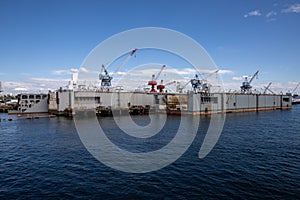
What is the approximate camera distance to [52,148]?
23.1 metres

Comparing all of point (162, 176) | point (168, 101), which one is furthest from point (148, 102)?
point (162, 176)

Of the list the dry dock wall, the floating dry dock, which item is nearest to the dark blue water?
the floating dry dock

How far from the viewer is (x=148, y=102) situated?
8012 cm

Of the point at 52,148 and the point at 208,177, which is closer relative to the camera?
the point at 208,177

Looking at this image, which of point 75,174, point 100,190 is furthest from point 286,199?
point 75,174

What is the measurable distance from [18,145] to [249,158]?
2553cm

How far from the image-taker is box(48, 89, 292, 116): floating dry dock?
61.7m

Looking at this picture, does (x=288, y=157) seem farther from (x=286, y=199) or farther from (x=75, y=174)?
(x=75, y=174)

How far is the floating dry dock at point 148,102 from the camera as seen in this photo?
202 feet

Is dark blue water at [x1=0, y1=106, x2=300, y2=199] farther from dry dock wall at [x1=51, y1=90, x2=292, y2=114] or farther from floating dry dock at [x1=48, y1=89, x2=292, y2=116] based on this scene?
dry dock wall at [x1=51, y1=90, x2=292, y2=114]

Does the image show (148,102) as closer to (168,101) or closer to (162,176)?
(168,101)

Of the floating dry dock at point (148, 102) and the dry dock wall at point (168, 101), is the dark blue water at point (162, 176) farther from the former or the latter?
the dry dock wall at point (168, 101)

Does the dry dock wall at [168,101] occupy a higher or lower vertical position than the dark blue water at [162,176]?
higher

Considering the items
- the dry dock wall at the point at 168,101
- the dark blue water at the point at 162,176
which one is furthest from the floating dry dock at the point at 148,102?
the dark blue water at the point at 162,176
